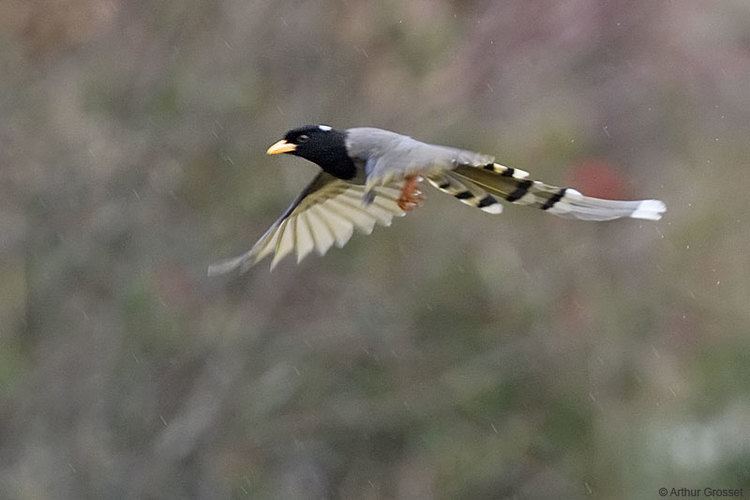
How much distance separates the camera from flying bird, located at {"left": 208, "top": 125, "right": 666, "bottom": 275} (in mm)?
4508

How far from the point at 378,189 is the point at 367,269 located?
3.79 meters

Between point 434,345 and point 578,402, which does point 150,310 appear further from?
point 578,402

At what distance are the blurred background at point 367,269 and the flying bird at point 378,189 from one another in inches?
92.6

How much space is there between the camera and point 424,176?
4547mm

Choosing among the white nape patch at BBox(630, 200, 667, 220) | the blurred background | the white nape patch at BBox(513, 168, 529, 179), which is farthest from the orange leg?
the blurred background

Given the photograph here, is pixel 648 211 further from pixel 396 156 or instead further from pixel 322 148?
pixel 322 148

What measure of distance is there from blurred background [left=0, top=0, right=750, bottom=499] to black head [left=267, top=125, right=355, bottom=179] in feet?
9.13

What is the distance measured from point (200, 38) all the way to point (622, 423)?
11.0 ft

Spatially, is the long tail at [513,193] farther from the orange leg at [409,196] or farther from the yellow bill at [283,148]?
the yellow bill at [283,148]

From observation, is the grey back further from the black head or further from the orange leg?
the orange leg

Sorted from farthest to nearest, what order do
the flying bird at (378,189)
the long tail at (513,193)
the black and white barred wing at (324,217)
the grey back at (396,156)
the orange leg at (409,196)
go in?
1. the black and white barred wing at (324,217)
2. the long tail at (513,193)
3. the orange leg at (409,196)
4. the flying bird at (378,189)
5. the grey back at (396,156)

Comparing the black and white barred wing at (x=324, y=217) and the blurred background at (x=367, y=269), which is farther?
the blurred background at (x=367, y=269)

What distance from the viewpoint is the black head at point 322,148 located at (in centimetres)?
477

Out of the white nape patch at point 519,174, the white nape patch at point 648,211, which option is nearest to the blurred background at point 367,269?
the white nape patch at point 519,174
